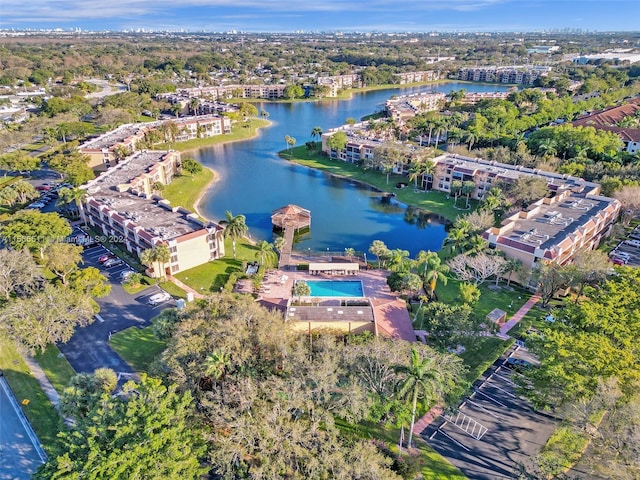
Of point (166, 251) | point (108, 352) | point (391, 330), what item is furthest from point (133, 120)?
point (391, 330)

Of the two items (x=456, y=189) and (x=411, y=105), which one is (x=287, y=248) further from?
(x=411, y=105)

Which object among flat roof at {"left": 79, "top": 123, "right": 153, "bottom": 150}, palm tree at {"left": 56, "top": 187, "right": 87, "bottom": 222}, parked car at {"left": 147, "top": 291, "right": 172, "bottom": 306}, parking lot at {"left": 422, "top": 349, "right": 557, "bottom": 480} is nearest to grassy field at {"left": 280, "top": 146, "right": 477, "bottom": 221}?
flat roof at {"left": 79, "top": 123, "right": 153, "bottom": 150}

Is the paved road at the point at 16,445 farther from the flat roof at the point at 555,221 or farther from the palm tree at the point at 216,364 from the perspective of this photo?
the flat roof at the point at 555,221

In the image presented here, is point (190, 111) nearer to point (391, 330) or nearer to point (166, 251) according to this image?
point (166, 251)

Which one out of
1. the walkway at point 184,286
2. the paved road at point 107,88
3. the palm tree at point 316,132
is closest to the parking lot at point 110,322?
the walkway at point 184,286

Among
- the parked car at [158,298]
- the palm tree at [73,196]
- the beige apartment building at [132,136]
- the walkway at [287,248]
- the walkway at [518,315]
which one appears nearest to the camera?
the walkway at [518,315]

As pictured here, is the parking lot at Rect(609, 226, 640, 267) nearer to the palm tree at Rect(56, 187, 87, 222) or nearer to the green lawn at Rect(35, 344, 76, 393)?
the green lawn at Rect(35, 344, 76, 393)
